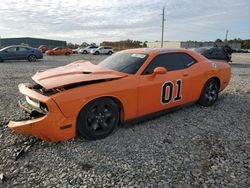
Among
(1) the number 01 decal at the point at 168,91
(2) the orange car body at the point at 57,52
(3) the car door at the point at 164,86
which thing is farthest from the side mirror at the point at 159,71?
(2) the orange car body at the point at 57,52

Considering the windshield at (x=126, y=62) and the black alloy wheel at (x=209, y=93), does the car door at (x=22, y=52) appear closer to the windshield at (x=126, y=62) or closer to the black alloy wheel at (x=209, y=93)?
the windshield at (x=126, y=62)

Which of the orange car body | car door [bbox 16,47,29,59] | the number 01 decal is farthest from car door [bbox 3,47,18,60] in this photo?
the number 01 decal

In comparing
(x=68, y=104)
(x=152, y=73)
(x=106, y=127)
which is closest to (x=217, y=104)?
(x=152, y=73)

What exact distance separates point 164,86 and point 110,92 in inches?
46.2

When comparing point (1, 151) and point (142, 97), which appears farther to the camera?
point (142, 97)

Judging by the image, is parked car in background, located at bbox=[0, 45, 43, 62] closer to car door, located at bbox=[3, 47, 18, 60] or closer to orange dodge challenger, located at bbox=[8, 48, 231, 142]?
car door, located at bbox=[3, 47, 18, 60]

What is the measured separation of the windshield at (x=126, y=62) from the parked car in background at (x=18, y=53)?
1679cm

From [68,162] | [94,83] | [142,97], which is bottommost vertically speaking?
[68,162]

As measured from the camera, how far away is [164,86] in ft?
15.7

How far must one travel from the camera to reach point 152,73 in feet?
15.4

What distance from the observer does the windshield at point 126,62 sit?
4.68 m

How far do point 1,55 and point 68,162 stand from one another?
1863 centimetres

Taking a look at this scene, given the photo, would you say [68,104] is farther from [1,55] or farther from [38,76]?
[1,55]

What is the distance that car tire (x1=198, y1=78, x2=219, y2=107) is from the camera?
19.1 ft
